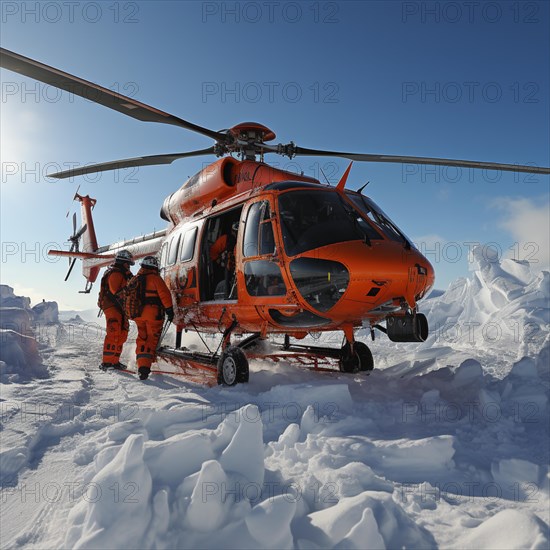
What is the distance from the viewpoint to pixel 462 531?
5.49 feet

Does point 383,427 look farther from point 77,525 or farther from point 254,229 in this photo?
point 254,229

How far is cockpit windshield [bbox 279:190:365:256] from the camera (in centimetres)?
450

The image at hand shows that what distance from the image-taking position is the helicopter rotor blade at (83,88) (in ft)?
12.8

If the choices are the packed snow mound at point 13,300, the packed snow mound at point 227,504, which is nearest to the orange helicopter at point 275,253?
the packed snow mound at point 227,504

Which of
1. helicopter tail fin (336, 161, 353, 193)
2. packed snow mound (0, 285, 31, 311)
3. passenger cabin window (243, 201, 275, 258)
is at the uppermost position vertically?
helicopter tail fin (336, 161, 353, 193)

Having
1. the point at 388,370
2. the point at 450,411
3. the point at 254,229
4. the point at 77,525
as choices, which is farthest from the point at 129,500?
the point at 388,370

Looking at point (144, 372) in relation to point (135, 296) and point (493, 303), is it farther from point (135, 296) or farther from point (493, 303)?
point (493, 303)

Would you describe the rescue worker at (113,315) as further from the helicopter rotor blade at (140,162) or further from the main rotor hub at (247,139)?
the main rotor hub at (247,139)

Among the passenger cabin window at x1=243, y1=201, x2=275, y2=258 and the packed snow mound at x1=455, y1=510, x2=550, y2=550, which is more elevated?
the passenger cabin window at x1=243, y1=201, x2=275, y2=258

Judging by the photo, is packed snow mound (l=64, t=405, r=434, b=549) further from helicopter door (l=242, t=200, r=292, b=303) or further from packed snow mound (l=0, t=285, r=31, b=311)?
packed snow mound (l=0, t=285, r=31, b=311)

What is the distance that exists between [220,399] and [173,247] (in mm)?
3919

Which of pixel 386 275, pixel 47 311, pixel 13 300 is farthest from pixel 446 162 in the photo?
pixel 47 311

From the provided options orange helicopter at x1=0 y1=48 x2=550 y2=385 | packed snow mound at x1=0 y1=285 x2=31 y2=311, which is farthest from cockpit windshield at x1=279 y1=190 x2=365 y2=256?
packed snow mound at x1=0 y1=285 x2=31 y2=311

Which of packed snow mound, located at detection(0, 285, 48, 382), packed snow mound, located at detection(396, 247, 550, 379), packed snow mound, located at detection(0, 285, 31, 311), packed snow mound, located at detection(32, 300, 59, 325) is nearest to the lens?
packed snow mound, located at detection(0, 285, 48, 382)
